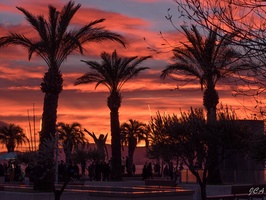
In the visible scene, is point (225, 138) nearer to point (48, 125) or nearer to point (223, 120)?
point (223, 120)

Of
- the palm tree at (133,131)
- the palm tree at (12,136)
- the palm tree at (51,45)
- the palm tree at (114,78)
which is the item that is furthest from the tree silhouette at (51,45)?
the palm tree at (12,136)

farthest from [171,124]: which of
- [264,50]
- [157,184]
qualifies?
[264,50]

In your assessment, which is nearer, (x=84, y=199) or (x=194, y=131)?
(x=84, y=199)

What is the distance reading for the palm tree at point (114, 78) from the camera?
42.6 meters

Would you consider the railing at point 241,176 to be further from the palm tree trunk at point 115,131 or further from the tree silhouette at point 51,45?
the tree silhouette at point 51,45

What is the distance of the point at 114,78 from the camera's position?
43.0 meters

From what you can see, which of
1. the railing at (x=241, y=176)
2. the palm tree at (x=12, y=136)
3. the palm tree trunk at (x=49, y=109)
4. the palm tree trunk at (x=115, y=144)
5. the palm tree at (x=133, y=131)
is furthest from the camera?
the palm tree at (x=12, y=136)

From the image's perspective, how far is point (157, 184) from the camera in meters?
36.9

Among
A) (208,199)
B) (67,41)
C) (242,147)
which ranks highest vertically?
(67,41)

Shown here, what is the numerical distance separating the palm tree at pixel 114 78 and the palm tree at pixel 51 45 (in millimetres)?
13544

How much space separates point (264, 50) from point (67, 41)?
63.2 feet

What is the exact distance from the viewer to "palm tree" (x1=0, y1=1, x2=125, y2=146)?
2778cm

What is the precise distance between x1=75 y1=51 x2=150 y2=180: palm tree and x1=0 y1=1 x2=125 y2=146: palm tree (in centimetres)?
1354

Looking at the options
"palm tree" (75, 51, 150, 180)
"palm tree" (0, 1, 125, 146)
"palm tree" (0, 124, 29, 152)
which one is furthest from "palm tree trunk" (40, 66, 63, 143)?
"palm tree" (0, 124, 29, 152)
